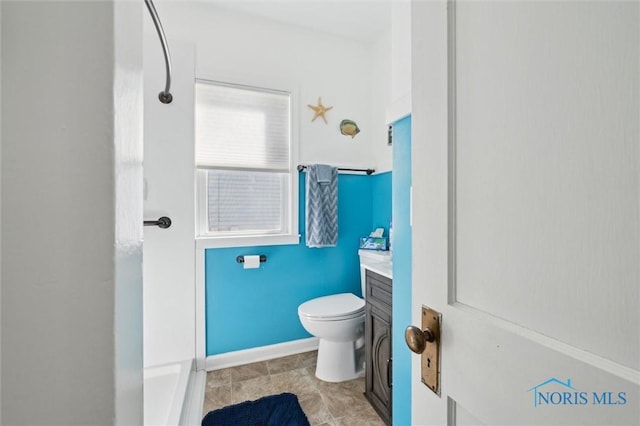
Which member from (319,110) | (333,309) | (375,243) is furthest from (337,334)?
(319,110)

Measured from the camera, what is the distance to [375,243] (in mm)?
2201

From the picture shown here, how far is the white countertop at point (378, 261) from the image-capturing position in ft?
4.77

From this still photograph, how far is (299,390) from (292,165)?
4.92 ft

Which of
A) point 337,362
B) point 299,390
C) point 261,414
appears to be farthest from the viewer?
point 337,362

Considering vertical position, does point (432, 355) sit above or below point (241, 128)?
below

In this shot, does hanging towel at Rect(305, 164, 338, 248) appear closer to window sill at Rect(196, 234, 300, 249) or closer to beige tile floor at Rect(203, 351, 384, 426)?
window sill at Rect(196, 234, 300, 249)

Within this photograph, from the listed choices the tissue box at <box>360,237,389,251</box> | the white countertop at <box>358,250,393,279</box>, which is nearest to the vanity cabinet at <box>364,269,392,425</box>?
the white countertop at <box>358,250,393,279</box>

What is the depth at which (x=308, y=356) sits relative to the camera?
6.95ft

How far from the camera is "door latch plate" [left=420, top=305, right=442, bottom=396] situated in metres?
0.55

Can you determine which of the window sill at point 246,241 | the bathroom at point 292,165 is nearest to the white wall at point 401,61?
the bathroom at point 292,165

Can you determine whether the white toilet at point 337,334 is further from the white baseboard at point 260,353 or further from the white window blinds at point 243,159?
the white window blinds at point 243,159

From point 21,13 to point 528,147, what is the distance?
0.58 metres

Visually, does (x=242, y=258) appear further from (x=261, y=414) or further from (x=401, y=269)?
(x=401, y=269)

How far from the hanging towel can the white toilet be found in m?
0.47
